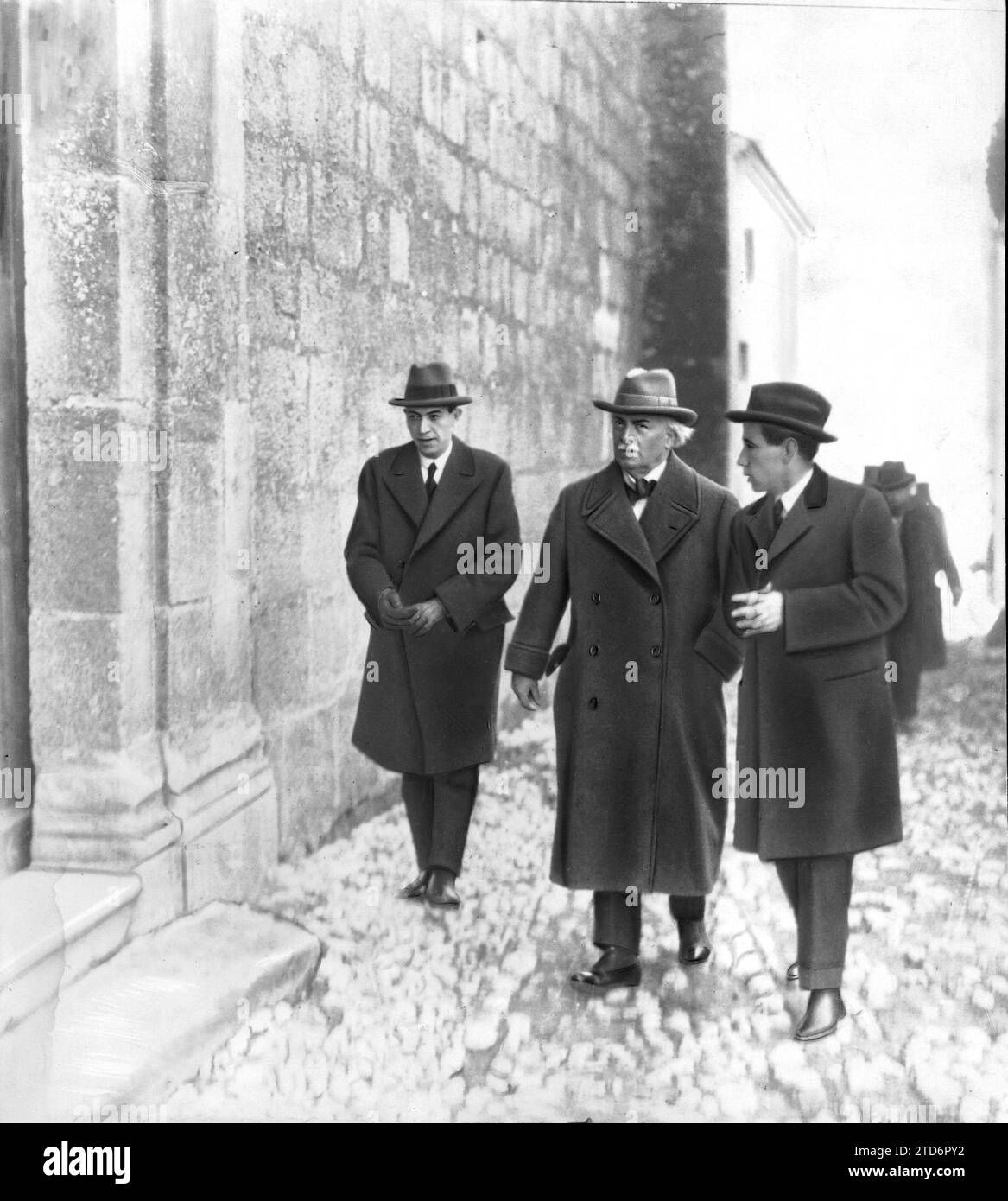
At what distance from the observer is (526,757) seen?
425cm

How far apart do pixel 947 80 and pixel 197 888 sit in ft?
10.2

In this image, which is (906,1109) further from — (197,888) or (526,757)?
(197,888)

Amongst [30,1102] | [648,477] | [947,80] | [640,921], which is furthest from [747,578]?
[30,1102]

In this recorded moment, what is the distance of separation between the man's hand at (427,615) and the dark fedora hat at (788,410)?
0.98 metres

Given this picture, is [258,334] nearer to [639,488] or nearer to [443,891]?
[639,488]

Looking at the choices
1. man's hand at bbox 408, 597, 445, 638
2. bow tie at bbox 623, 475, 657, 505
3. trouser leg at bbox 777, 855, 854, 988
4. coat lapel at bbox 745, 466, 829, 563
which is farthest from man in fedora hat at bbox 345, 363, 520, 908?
trouser leg at bbox 777, 855, 854, 988

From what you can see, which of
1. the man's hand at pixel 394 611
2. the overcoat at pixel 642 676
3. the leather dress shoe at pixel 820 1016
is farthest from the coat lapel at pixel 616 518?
the leather dress shoe at pixel 820 1016

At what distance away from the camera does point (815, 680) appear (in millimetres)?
3744

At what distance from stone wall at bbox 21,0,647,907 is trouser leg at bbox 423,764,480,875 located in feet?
0.74

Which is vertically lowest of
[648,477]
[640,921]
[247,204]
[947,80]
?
[640,921]

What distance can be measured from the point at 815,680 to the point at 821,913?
62cm

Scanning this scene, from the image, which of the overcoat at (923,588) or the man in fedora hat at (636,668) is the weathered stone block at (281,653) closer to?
the man in fedora hat at (636,668)

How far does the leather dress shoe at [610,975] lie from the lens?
3961 millimetres

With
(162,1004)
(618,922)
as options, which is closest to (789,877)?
(618,922)
